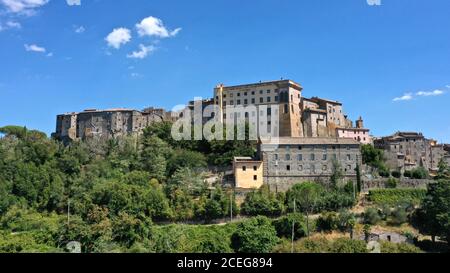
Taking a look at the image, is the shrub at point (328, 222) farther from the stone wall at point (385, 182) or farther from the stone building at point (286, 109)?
the stone building at point (286, 109)

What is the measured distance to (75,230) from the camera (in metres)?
32.8

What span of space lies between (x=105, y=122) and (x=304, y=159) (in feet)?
103

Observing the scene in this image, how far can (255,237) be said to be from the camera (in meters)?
32.8

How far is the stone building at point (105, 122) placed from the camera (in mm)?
64188

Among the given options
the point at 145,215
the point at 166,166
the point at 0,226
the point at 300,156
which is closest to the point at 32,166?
the point at 0,226

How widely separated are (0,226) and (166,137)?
18747mm

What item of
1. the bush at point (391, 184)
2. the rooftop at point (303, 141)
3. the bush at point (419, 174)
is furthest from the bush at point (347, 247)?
the bush at point (419, 174)

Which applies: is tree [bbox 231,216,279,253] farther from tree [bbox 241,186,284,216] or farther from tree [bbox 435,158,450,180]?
tree [bbox 435,158,450,180]

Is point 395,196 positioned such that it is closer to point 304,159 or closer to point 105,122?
point 304,159

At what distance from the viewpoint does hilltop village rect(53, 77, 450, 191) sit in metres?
42.9

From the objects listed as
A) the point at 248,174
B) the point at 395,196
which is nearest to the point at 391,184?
the point at 395,196

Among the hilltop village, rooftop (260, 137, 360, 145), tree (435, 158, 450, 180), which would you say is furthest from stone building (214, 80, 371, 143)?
tree (435, 158, 450, 180)

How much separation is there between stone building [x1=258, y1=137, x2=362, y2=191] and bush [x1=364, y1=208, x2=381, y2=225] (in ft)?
18.9

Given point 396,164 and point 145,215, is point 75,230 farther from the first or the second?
point 396,164
